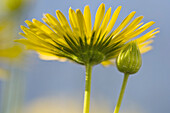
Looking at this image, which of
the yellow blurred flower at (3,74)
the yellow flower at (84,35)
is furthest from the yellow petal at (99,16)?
the yellow blurred flower at (3,74)

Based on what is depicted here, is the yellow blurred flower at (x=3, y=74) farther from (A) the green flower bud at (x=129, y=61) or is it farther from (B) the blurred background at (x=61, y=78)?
(A) the green flower bud at (x=129, y=61)

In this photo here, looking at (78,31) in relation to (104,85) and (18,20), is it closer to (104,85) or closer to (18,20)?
(18,20)

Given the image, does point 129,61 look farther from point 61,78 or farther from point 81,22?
point 61,78

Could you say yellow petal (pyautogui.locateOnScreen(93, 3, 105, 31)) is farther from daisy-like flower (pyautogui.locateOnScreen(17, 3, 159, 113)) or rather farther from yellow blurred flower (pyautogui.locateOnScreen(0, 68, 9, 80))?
yellow blurred flower (pyautogui.locateOnScreen(0, 68, 9, 80))

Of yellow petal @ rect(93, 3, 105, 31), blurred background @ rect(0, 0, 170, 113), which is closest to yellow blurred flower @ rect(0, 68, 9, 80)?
blurred background @ rect(0, 0, 170, 113)

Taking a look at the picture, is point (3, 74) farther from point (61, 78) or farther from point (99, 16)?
point (61, 78)

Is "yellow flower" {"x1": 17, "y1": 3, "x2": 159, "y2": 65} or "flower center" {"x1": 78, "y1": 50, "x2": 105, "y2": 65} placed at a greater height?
"yellow flower" {"x1": 17, "y1": 3, "x2": 159, "y2": 65}

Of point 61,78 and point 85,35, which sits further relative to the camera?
point 61,78

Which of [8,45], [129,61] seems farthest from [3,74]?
[129,61]
